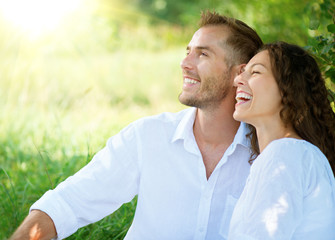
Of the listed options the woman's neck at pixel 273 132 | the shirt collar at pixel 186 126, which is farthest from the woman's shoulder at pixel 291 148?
the shirt collar at pixel 186 126

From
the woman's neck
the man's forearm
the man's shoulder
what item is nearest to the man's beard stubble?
the man's shoulder

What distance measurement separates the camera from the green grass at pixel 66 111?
3271 mm

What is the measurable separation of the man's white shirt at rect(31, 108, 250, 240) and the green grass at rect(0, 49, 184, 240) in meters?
0.55

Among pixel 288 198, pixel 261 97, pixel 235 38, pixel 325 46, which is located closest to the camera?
pixel 288 198

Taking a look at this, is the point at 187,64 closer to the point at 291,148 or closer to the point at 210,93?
the point at 210,93

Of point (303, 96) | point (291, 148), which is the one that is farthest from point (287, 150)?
point (303, 96)

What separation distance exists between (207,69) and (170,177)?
0.62 m

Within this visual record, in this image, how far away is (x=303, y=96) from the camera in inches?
79.4

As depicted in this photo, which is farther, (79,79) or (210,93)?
(79,79)

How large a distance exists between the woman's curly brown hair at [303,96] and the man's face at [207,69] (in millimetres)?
528

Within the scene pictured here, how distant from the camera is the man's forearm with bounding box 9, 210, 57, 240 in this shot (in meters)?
2.07

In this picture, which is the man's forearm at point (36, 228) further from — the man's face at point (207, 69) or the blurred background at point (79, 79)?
the man's face at point (207, 69)

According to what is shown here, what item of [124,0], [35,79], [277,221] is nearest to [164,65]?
[35,79]

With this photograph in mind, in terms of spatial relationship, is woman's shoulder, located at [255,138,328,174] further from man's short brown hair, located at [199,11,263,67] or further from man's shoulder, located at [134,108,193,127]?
man's short brown hair, located at [199,11,263,67]
